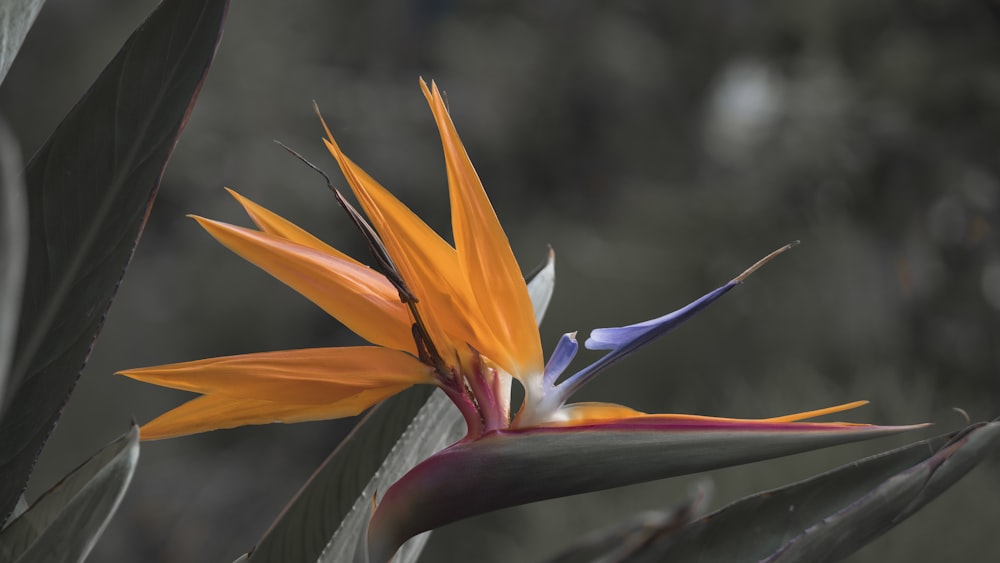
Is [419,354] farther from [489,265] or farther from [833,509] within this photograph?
[833,509]

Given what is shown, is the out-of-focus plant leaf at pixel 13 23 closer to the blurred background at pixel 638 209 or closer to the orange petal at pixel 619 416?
the orange petal at pixel 619 416

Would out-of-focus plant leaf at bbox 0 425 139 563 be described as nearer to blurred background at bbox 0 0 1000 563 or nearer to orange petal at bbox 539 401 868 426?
orange petal at bbox 539 401 868 426

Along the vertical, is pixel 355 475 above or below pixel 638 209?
below

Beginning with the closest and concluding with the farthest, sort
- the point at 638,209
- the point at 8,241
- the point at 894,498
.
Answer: the point at 8,241, the point at 894,498, the point at 638,209

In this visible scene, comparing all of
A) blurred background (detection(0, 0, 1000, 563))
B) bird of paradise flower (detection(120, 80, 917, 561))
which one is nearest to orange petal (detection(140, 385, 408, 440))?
bird of paradise flower (detection(120, 80, 917, 561))

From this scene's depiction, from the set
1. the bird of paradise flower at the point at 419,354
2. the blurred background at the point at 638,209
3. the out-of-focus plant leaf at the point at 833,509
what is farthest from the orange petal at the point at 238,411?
the blurred background at the point at 638,209

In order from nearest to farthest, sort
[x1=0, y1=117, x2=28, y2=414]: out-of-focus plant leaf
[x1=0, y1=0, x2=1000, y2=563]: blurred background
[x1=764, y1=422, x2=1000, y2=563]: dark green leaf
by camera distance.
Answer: [x1=0, y1=117, x2=28, y2=414]: out-of-focus plant leaf → [x1=764, y1=422, x2=1000, y2=563]: dark green leaf → [x1=0, y1=0, x2=1000, y2=563]: blurred background

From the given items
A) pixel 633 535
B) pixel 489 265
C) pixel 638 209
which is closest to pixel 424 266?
pixel 489 265
